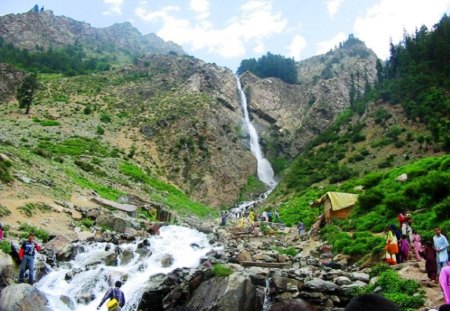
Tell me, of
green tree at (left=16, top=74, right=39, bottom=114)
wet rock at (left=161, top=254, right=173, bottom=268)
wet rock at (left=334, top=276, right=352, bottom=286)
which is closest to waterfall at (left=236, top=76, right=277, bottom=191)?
green tree at (left=16, top=74, right=39, bottom=114)

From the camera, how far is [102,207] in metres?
34.2

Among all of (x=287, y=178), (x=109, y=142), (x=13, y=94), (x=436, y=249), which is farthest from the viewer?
(x=13, y=94)

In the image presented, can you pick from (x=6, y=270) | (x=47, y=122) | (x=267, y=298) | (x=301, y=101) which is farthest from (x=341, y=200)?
(x=301, y=101)

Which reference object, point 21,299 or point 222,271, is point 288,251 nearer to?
point 222,271

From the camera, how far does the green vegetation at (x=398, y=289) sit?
12781 millimetres

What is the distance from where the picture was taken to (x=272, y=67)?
13375 centimetres

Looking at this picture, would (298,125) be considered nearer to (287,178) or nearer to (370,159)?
(287,178)

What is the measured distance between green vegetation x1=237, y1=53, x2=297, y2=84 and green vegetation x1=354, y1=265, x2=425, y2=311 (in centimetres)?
11979

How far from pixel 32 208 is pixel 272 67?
115 meters

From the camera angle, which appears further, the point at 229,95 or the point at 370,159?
the point at 229,95

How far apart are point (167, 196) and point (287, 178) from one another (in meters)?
20.4

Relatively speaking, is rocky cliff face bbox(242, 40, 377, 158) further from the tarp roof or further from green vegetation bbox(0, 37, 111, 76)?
the tarp roof

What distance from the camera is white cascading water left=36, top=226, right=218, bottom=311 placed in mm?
18078

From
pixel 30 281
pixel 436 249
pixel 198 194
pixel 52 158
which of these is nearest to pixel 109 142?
pixel 198 194
